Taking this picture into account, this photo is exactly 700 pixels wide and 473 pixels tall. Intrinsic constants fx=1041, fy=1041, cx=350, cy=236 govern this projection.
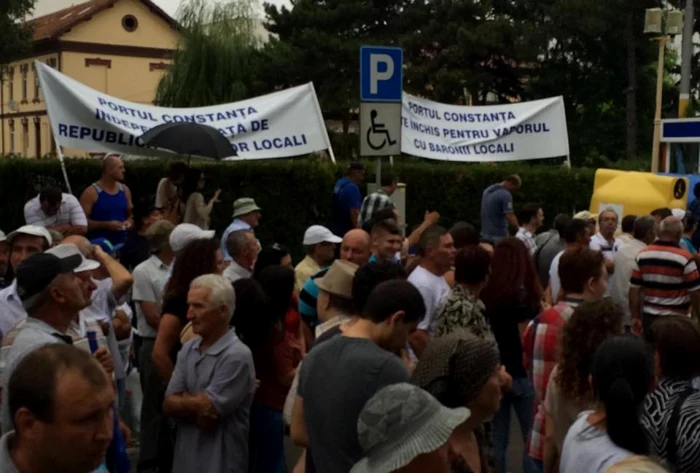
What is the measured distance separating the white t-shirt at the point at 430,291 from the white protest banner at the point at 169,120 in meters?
7.08

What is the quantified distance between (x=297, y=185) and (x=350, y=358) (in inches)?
454

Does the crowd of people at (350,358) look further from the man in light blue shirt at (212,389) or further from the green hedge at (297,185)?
the green hedge at (297,185)

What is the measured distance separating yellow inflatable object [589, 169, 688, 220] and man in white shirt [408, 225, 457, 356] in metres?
8.31

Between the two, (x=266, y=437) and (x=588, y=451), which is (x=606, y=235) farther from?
(x=588, y=451)

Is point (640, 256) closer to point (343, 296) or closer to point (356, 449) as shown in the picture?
point (343, 296)

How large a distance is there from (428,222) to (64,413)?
631 centimetres

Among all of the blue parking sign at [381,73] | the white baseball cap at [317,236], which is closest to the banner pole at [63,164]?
the blue parking sign at [381,73]

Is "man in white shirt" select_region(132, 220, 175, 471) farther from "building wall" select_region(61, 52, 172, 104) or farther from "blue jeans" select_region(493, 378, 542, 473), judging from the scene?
"building wall" select_region(61, 52, 172, 104)

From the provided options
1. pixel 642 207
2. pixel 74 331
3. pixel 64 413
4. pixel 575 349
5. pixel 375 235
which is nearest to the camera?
pixel 64 413

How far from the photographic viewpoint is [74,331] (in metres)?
4.96

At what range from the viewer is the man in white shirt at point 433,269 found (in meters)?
6.41

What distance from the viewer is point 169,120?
13.2m

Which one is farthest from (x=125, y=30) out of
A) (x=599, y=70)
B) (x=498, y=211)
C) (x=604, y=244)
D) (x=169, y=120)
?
(x=604, y=244)

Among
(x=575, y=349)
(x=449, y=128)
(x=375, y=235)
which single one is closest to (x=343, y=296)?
(x=575, y=349)
